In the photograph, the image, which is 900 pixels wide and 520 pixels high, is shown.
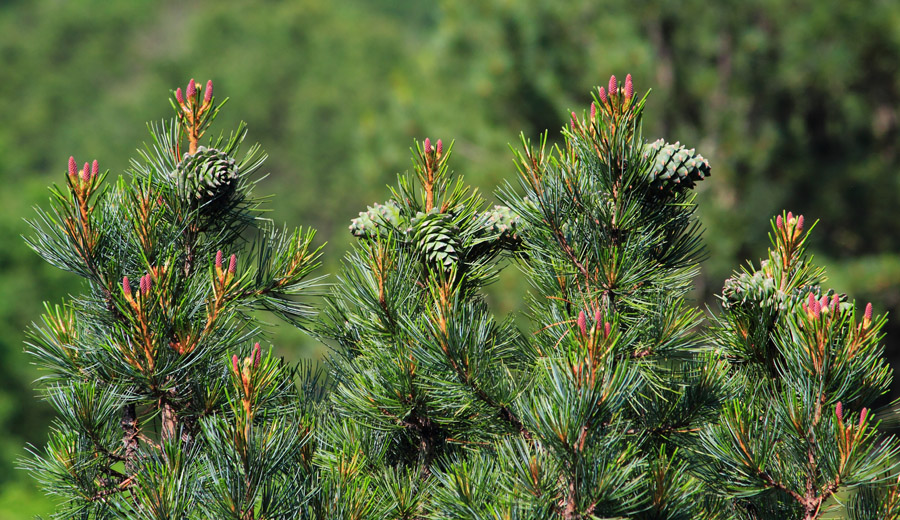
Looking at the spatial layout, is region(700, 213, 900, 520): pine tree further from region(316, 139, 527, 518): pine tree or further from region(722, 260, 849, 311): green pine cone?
region(316, 139, 527, 518): pine tree

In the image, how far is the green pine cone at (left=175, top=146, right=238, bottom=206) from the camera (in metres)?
2.04

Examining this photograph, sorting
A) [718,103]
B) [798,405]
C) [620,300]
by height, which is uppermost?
[718,103]

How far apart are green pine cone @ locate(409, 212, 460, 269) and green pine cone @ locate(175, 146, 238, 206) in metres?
0.49

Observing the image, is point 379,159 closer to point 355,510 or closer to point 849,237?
point 849,237

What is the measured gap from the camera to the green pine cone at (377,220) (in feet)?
6.75

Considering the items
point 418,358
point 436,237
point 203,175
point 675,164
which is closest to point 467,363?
point 418,358

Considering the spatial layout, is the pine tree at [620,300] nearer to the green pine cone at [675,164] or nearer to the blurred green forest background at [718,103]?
the green pine cone at [675,164]

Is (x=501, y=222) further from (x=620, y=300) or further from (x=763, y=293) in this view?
(x=763, y=293)

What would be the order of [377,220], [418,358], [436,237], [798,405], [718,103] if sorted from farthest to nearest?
[718,103] → [377,220] → [436,237] → [418,358] → [798,405]

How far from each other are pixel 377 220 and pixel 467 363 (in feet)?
1.60

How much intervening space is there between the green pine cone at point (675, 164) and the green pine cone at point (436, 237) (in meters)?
0.49

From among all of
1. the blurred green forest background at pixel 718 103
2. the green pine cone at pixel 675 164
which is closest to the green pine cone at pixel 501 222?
the green pine cone at pixel 675 164

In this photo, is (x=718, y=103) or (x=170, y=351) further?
(x=718, y=103)

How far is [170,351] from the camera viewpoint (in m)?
1.87
